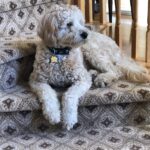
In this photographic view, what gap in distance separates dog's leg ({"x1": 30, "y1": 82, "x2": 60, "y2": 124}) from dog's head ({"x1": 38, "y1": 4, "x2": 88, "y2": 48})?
275 mm

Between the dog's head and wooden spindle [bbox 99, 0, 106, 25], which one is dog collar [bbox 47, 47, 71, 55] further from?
wooden spindle [bbox 99, 0, 106, 25]

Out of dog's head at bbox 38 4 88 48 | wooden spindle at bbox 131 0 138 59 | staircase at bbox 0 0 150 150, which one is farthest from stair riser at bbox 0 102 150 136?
wooden spindle at bbox 131 0 138 59

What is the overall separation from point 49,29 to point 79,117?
56 centimetres

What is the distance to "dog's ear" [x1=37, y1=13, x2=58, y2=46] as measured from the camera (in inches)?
75.7

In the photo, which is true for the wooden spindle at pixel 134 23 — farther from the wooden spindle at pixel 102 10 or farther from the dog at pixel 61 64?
the dog at pixel 61 64

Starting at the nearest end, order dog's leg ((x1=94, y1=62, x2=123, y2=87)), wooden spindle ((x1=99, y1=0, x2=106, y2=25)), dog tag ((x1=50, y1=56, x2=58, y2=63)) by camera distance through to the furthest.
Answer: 1. dog tag ((x1=50, y1=56, x2=58, y2=63))
2. dog's leg ((x1=94, y1=62, x2=123, y2=87))
3. wooden spindle ((x1=99, y1=0, x2=106, y2=25))

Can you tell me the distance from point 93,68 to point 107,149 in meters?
0.61

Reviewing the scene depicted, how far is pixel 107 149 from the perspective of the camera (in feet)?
6.31

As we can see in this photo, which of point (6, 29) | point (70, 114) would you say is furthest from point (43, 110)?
point (6, 29)

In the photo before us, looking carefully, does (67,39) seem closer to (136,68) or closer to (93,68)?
(93,68)

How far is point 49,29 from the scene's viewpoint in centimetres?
194

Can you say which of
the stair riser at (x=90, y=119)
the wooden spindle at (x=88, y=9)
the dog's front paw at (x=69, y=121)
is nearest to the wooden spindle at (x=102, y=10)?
the wooden spindle at (x=88, y=9)

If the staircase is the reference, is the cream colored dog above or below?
above

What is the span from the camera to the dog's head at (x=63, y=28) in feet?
6.31
